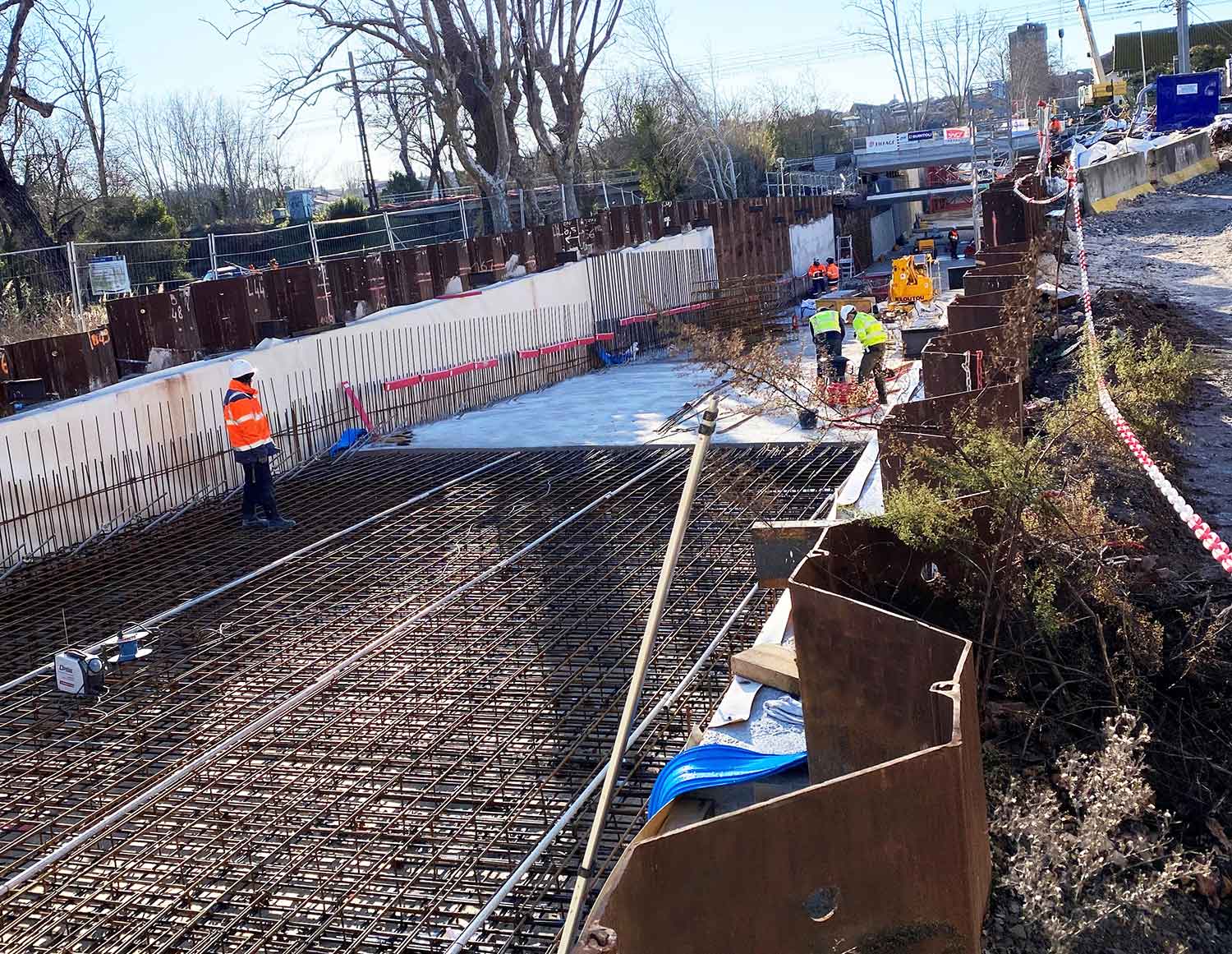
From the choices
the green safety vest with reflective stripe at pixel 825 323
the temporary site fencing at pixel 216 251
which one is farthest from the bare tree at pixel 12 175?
the green safety vest with reflective stripe at pixel 825 323

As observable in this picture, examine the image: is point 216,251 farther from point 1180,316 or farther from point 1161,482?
point 1161,482

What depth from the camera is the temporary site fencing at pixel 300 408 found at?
10.8 m

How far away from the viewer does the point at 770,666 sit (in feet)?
19.5

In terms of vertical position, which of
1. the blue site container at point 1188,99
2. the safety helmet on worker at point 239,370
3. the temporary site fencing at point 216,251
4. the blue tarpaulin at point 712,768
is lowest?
the blue tarpaulin at point 712,768

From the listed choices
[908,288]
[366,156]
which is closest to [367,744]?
[908,288]

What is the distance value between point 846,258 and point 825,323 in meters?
25.4

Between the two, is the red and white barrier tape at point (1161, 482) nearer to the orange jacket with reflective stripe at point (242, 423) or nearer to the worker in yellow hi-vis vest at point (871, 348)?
the worker in yellow hi-vis vest at point (871, 348)

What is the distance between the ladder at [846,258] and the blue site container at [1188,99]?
9791mm

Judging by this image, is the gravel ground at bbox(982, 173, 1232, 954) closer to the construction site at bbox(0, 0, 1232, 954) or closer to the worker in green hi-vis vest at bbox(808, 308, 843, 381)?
the construction site at bbox(0, 0, 1232, 954)

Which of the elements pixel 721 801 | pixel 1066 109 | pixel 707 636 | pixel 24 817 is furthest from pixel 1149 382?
pixel 1066 109

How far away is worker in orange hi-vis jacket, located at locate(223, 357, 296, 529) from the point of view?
34.9 feet

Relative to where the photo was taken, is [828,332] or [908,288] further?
[908,288]

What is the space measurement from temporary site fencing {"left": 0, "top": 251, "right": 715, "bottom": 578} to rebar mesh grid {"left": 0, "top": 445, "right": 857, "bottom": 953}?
2.65m

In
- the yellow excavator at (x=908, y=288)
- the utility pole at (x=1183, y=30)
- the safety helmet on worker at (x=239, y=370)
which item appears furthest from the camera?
the utility pole at (x=1183, y=30)
